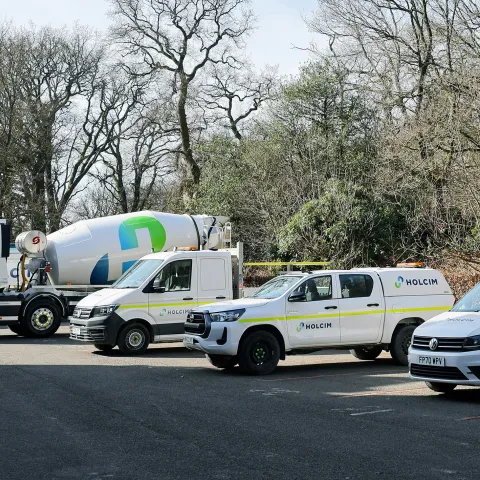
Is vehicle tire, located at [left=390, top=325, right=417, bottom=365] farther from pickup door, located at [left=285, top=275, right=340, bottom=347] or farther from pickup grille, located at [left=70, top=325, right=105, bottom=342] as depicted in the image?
pickup grille, located at [left=70, top=325, right=105, bottom=342]

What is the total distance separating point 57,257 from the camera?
22.4 meters

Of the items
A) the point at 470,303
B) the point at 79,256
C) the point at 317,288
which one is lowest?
the point at 470,303

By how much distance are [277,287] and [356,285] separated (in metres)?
1.47

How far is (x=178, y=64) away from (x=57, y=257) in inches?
970

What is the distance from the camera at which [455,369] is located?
11125mm

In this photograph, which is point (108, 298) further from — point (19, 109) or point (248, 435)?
point (19, 109)

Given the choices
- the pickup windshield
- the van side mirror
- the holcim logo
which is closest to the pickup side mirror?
the pickup windshield

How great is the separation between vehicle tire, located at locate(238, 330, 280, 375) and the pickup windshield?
2.87ft

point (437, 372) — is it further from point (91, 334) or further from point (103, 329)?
point (91, 334)

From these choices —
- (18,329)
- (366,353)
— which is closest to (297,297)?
(366,353)

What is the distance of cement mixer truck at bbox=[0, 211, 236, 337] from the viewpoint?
71.1ft

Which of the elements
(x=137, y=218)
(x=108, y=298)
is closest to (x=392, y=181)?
(x=137, y=218)

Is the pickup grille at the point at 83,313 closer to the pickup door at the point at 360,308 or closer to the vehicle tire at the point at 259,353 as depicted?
the vehicle tire at the point at 259,353

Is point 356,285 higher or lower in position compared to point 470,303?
higher
